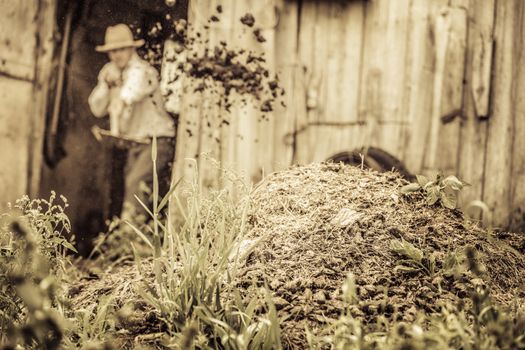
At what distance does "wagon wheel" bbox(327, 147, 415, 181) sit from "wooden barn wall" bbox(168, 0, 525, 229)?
46mm

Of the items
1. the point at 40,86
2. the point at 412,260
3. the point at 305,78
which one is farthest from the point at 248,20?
the point at 412,260

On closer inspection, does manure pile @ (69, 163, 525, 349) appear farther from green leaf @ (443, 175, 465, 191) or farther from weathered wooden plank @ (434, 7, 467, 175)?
weathered wooden plank @ (434, 7, 467, 175)

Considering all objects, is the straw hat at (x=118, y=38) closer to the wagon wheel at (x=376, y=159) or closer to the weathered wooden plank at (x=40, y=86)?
the weathered wooden plank at (x=40, y=86)

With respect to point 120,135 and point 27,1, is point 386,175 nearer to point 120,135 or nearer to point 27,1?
point 120,135

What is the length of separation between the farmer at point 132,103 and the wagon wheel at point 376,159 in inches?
43.8

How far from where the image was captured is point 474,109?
3.46m

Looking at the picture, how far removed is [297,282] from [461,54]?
201 cm

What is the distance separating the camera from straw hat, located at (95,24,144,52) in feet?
12.1

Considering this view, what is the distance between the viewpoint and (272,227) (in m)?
2.41

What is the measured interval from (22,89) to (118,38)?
0.70m

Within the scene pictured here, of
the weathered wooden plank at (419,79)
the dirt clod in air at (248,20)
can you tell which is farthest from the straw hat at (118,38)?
the weathered wooden plank at (419,79)

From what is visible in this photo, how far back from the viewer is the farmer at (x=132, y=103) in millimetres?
3688

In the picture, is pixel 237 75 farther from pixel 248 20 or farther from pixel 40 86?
pixel 40 86

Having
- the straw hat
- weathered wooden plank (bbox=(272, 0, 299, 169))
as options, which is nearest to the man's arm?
the straw hat
